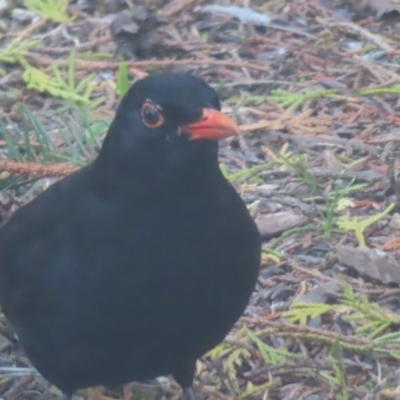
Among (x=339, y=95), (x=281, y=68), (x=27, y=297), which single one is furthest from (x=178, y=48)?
(x=27, y=297)

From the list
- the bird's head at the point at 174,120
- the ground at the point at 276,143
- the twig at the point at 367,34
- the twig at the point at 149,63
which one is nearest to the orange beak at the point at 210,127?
the bird's head at the point at 174,120

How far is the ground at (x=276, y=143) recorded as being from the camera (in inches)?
174

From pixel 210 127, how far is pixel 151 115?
0.20 m

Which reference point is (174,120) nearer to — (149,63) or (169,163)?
(169,163)

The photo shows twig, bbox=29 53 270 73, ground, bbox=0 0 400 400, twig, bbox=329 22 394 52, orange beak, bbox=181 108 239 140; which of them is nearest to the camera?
orange beak, bbox=181 108 239 140

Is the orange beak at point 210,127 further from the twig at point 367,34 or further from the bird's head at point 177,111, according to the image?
the twig at point 367,34

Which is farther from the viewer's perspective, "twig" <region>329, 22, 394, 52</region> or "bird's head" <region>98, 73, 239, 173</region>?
"twig" <region>329, 22, 394, 52</region>

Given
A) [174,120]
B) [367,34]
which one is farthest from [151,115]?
[367,34]

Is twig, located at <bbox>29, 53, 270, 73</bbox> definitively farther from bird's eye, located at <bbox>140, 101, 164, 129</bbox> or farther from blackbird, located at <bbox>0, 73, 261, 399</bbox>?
bird's eye, located at <bbox>140, 101, 164, 129</bbox>

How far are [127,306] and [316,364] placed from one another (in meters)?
1.02

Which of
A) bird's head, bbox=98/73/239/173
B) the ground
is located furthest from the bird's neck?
the ground

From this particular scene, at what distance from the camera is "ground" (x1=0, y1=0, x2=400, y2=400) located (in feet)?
14.5

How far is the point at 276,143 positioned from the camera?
19.0 feet

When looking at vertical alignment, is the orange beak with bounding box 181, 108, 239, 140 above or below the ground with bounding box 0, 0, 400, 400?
above
